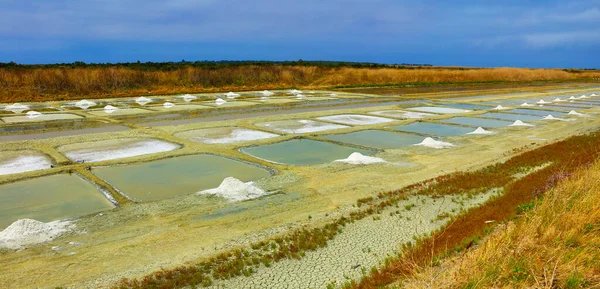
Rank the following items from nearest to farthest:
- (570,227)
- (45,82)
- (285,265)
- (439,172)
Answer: (570,227) < (285,265) < (439,172) < (45,82)

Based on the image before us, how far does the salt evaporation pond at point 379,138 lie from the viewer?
11.3 metres

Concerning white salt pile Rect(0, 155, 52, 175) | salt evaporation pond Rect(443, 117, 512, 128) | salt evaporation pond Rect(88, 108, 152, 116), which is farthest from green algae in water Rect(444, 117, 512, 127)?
white salt pile Rect(0, 155, 52, 175)

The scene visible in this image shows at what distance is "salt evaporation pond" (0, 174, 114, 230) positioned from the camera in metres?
6.19

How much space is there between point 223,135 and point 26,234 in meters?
7.40

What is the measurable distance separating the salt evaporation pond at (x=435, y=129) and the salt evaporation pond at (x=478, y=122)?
3.16 feet

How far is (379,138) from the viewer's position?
1227 cm

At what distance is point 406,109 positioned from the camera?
1920 centimetres

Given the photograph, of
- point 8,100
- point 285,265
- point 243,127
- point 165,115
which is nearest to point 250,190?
point 285,265

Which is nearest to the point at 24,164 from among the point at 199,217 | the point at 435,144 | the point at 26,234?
the point at 26,234

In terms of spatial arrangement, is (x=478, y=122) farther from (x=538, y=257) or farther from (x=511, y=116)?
(x=538, y=257)

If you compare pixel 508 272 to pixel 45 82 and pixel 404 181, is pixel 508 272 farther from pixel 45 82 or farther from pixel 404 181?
pixel 45 82

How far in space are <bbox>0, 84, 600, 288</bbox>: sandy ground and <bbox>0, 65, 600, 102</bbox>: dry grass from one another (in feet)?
50.6

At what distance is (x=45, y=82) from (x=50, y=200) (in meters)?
21.2

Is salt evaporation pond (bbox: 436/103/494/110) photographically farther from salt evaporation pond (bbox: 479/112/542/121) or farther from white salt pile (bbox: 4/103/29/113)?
white salt pile (bbox: 4/103/29/113)
